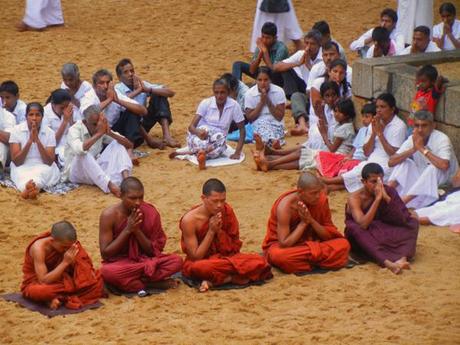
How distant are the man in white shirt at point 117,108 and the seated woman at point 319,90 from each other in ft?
6.00

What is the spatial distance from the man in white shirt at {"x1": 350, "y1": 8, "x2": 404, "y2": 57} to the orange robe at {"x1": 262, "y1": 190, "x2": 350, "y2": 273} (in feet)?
17.3

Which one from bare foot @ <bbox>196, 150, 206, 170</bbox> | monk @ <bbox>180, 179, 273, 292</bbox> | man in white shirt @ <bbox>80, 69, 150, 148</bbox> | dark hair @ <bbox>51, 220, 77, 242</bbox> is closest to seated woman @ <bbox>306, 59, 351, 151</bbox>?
bare foot @ <bbox>196, 150, 206, 170</bbox>

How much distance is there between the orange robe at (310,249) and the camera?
10492mm

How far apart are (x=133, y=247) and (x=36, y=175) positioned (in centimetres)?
268

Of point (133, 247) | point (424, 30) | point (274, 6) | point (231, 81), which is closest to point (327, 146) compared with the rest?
point (231, 81)

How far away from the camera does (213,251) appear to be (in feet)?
34.1

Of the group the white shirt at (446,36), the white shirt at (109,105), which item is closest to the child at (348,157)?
the white shirt at (109,105)

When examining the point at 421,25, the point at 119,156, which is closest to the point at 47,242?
the point at 119,156

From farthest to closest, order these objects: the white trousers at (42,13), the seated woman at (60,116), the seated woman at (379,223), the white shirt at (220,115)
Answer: the white trousers at (42,13) < the white shirt at (220,115) < the seated woman at (60,116) < the seated woman at (379,223)

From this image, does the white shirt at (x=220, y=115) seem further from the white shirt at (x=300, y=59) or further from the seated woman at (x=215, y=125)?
the white shirt at (x=300, y=59)

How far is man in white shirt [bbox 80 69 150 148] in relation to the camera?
1330 centimetres

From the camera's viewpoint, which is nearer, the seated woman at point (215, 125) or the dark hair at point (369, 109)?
the dark hair at point (369, 109)

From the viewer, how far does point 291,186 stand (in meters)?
12.8

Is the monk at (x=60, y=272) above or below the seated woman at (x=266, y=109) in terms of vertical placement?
below
